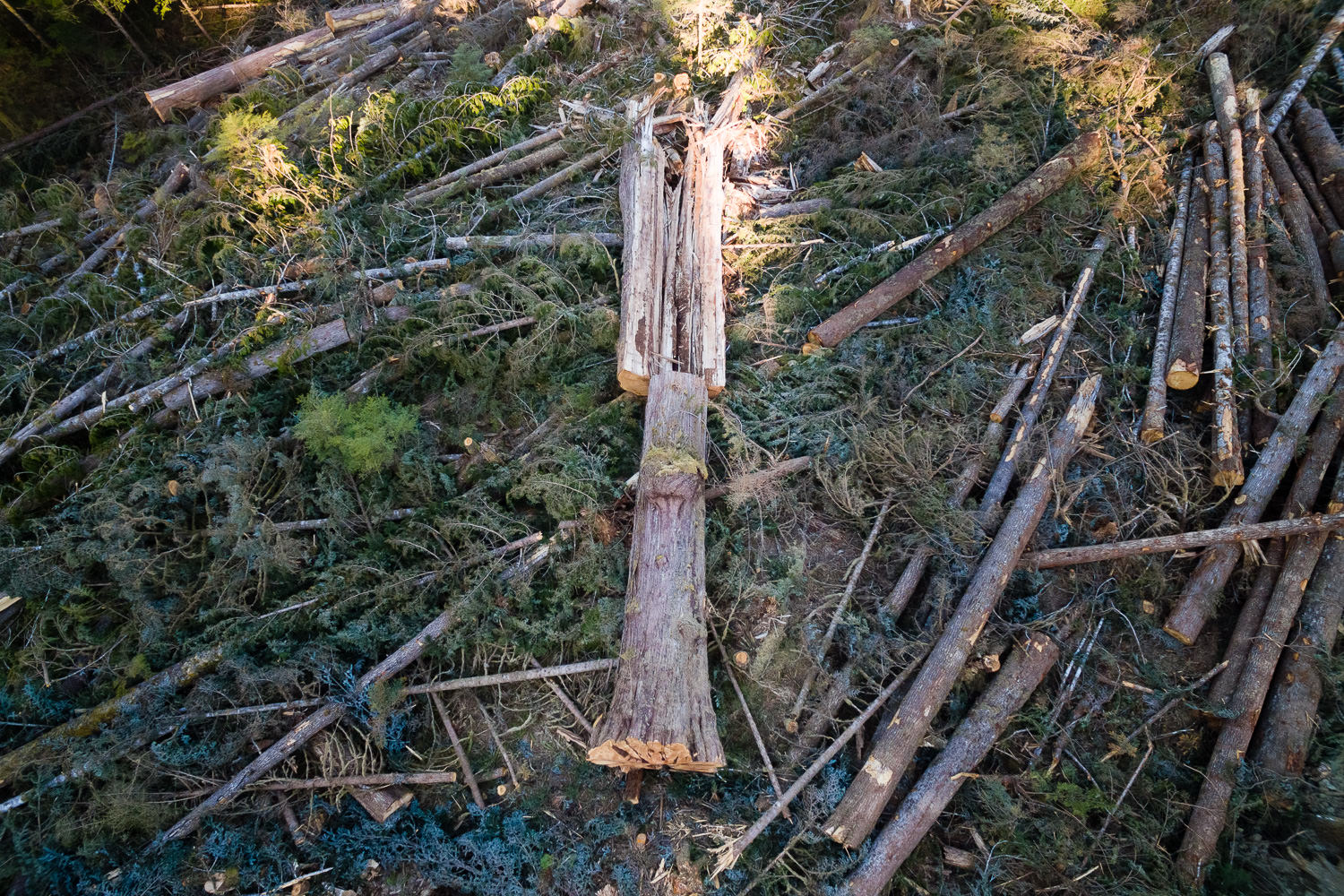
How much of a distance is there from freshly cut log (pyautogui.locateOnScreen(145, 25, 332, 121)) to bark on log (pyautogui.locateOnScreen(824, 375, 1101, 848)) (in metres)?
10.9

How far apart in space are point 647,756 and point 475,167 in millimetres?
6437

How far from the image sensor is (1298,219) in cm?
557

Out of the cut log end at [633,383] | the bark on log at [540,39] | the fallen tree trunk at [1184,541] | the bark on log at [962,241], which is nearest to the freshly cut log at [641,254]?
the cut log end at [633,383]

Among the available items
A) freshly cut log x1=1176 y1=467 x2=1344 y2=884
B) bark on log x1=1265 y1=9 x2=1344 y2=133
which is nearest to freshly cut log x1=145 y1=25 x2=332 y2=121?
bark on log x1=1265 y1=9 x2=1344 y2=133

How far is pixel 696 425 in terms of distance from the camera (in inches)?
197

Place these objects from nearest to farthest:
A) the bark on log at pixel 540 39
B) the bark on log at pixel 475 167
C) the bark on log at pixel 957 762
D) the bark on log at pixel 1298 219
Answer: the bark on log at pixel 957 762
the bark on log at pixel 1298 219
the bark on log at pixel 475 167
the bark on log at pixel 540 39

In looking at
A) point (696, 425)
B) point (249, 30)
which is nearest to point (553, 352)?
point (696, 425)

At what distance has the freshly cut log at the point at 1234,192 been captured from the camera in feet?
16.8

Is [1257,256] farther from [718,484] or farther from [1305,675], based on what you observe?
[718,484]

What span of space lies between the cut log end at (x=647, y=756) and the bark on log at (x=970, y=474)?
1644 mm

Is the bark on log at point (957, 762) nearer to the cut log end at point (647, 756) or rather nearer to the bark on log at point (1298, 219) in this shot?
the cut log end at point (647, 756)

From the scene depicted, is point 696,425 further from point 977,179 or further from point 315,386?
point 977,179

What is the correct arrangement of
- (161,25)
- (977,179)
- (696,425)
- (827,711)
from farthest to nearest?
(161,25) → (977,179) → (696,425) → (827,711)

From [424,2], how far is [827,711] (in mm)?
11167
